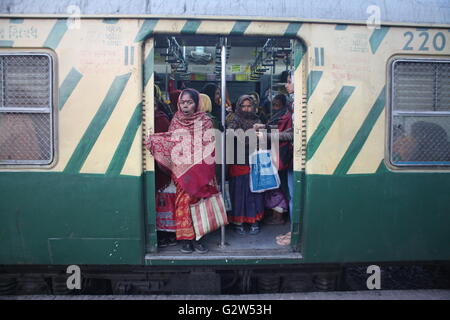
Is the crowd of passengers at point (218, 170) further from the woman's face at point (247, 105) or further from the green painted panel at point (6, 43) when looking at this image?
the green painted panel at point (6, 43)

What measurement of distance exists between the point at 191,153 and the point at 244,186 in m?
1.01

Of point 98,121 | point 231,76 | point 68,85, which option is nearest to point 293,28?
point 98,121

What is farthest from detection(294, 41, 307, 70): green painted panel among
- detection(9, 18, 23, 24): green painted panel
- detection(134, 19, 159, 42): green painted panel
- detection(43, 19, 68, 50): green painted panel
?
detection(9, 18, 23, 24): green painted panel

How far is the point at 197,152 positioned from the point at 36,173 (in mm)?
1438

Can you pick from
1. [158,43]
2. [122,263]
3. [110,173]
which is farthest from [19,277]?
[158,43]

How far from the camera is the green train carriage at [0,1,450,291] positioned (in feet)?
10.6

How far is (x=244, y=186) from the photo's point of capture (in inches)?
168

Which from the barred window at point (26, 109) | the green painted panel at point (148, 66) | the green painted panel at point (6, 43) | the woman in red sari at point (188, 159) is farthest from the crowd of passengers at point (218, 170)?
the green painted panel at point (6, 43)

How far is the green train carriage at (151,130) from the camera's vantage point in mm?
3221

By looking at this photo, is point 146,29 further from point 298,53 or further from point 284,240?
point 284,240

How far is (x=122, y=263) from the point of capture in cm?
334

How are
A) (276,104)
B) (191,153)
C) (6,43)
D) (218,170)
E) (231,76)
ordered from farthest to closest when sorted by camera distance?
(231,76) → (276,104) → (218,170) → (191,153) → (6,43)

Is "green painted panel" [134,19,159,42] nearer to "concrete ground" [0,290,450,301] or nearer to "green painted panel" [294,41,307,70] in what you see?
"green painted panel" [294,41,307,70]

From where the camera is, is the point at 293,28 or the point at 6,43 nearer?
the point at 6,43
